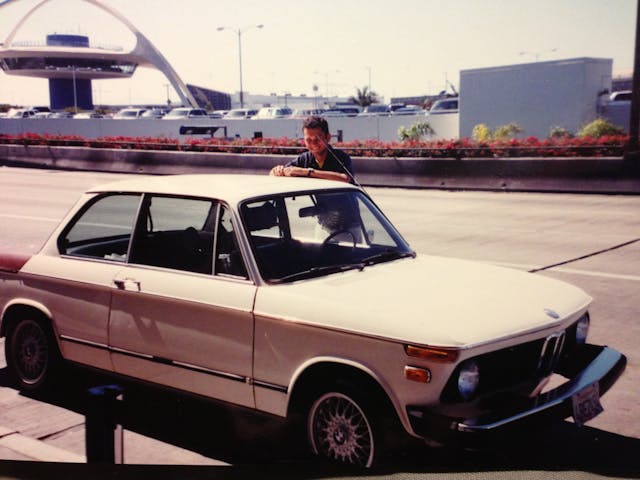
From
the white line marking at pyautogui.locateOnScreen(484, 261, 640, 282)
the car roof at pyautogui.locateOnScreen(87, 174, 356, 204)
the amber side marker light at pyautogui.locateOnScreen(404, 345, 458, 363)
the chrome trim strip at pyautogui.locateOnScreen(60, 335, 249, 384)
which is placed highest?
the car roof at pyautogui.locateOnScreen(87, 174, 356, 204)

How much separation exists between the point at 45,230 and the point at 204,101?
5464 inches

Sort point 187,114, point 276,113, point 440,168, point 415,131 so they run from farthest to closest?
point 187,114
point 276,113
point 415,131
point 440,168

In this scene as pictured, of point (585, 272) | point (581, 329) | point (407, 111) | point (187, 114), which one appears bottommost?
point (585, 272)

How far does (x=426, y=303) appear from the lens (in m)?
3.93

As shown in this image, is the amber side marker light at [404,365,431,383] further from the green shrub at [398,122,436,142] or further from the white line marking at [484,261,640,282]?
the green shrub at [398,122,436,142]

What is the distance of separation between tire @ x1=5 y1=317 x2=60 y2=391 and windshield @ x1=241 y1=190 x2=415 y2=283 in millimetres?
1720

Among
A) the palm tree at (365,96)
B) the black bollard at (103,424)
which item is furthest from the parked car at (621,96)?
the palm tree at (365,96)

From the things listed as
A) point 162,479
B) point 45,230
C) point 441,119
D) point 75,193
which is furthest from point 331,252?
point 441,119

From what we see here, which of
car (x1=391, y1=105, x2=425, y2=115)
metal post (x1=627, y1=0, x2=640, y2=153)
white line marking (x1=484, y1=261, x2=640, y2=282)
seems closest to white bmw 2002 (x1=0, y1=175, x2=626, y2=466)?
white line marking (x1=484, y1=261, x2=640, y2=282)

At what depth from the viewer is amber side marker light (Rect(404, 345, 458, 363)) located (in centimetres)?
349

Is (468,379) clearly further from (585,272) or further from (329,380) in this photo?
(585,272)

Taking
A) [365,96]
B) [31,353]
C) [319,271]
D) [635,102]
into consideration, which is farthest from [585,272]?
[365,96]

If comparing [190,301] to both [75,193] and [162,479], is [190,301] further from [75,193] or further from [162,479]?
[75,193]

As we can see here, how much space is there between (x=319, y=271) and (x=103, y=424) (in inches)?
63.3
